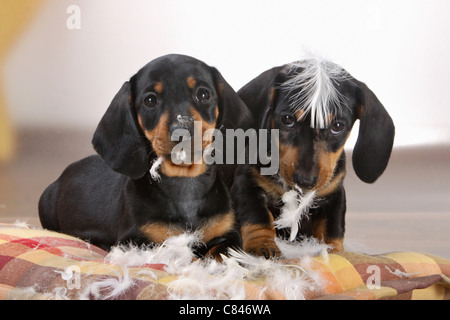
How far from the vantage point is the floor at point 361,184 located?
337cm

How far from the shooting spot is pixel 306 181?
2242mm

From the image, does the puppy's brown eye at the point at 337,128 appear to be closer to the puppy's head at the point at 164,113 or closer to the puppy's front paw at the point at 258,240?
the puppy's head at the point at 164,113

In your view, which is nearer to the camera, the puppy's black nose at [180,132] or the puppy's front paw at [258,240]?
the puppy's black nose at [180,132]

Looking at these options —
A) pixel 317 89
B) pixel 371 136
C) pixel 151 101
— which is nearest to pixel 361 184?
pixel 371 136

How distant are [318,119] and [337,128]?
0.11 metres

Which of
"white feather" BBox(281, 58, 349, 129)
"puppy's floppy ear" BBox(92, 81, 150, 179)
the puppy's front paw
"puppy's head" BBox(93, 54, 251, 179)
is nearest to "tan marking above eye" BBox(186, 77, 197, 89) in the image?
"puppy's head" BBox(93, 54, 251, 179)

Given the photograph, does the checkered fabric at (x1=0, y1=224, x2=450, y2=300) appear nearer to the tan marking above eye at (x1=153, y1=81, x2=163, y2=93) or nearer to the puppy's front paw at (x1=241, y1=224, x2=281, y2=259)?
the puppy's front paw at (x1=241, y1=224, x2=281, y2=259)

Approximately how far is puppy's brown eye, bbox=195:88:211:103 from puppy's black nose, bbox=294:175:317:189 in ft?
1.42

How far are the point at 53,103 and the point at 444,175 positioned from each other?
221cm

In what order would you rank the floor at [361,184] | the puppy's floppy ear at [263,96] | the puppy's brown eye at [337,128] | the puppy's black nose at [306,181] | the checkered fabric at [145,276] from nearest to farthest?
the checkered fabric at [145,276]
the puppy's black nose at [306,181]
the puppy's brown eye at [337,128]
the puppy's floppy ear at [263,96]
the floor at [361,184]

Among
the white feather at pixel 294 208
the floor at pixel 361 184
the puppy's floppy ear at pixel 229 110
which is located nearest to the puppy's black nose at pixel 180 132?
the puppy's floppy ear at pixel 229 110

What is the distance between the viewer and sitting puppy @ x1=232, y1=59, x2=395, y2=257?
2.30 m

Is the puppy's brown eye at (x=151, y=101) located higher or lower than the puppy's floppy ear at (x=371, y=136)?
higher

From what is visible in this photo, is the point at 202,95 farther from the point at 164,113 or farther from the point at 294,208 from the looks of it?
the point at 294,208
